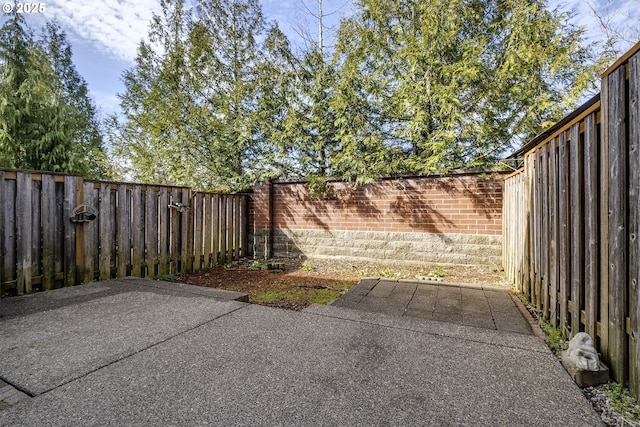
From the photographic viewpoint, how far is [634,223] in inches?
62.3

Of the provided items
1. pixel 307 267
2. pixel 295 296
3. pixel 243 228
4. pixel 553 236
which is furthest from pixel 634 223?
pixel 243 228

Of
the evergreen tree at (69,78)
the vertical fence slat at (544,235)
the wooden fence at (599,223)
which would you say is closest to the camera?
the wooden fence at (599,223)

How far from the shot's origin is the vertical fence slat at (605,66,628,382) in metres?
1.67

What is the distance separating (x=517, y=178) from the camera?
4.41 m

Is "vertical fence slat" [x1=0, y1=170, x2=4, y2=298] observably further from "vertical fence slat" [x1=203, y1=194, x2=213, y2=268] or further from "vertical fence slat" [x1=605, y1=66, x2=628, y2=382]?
"vertical fence slat" [x1=605, y1=66, x2=628, y2=382]

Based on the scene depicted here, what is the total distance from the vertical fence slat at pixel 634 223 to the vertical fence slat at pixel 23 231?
582 centimetres

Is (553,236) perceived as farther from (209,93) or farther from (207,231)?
(209,93)

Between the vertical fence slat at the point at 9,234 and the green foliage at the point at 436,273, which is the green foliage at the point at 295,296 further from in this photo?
the vertical fence slat at the point at 9,234

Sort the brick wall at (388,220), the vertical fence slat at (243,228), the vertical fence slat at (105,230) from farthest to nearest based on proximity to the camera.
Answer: the vertical fence slat at (243,228), the brick wall at (388,220), the vertical fence slat at (105,230)

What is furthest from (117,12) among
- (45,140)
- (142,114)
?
(45,140)

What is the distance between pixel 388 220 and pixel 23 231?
6.05m

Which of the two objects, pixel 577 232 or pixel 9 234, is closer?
pixel 577 232

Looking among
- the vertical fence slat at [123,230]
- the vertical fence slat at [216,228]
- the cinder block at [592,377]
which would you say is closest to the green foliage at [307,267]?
the vertical fence slat at [216,228]

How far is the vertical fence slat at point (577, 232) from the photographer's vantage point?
7.29 feet
